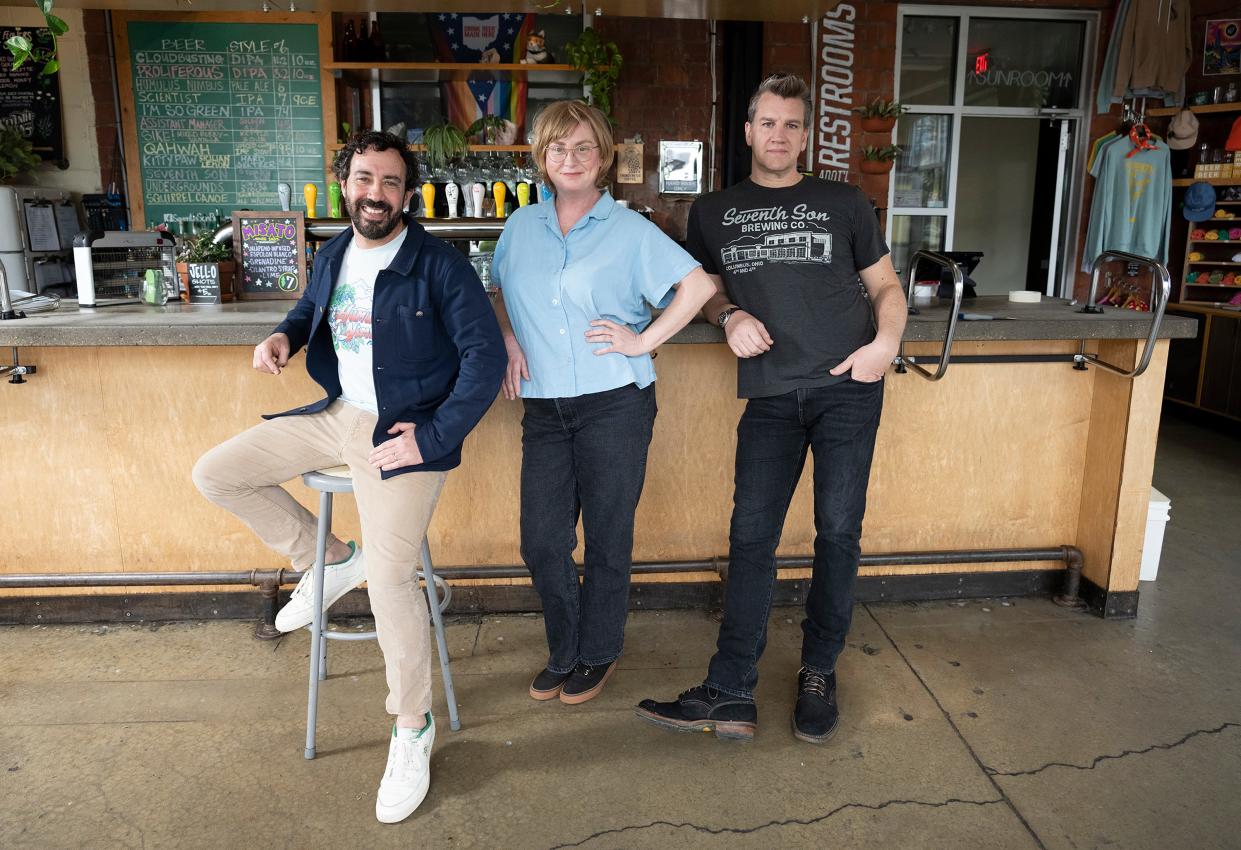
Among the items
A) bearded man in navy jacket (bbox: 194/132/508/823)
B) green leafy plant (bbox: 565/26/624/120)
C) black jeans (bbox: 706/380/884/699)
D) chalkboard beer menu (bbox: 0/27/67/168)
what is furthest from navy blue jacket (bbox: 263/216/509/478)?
chalkboard beer menu (bbox: 0/27/67/168)

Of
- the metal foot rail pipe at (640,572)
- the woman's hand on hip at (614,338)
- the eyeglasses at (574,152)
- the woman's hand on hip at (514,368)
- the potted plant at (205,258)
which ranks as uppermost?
the eyeglasses at (574,152)

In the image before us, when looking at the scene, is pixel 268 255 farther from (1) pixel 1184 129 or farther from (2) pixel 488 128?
(1) pixel 1184 129

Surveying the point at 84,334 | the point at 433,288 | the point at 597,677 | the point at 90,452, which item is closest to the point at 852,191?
the point at 433,288

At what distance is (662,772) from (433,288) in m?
1.30

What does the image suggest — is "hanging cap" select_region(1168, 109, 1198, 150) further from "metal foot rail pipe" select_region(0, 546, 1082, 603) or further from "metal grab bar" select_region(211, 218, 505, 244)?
"metal grab bar" select_region(211, 218, 505, 244)

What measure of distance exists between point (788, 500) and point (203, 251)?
233 centimetres

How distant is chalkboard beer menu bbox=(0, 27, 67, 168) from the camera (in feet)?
19.0

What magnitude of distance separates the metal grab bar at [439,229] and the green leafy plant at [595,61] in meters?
2.32

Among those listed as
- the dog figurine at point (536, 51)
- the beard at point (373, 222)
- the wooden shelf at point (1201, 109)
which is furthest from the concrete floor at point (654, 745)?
the wooden shelf at point (1201, 109)

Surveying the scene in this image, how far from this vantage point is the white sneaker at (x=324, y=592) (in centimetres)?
242

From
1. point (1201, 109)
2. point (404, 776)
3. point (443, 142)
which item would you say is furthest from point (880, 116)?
point (404, 776)

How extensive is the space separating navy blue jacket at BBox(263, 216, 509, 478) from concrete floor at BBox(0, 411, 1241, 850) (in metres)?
0.80

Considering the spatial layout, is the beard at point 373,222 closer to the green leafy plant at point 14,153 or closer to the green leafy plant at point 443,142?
the green leafy plant at point 443,142

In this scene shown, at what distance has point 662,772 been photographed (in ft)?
7.52
